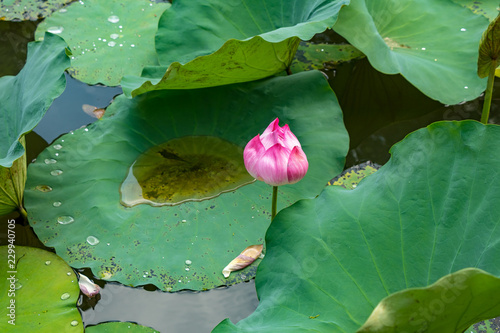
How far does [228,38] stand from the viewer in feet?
6.57

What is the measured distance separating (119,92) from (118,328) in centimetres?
107

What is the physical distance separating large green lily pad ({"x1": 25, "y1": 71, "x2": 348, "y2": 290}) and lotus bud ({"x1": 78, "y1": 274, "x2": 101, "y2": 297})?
0.04 metres

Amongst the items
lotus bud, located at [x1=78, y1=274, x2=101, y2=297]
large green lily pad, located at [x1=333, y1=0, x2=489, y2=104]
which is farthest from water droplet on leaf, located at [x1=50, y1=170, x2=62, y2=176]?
large green lily pad, located at [x1=333, y1=0, x2=489, y2=104]

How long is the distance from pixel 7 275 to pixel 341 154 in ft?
3.54

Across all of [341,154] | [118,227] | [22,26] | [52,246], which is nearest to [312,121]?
[341,154]

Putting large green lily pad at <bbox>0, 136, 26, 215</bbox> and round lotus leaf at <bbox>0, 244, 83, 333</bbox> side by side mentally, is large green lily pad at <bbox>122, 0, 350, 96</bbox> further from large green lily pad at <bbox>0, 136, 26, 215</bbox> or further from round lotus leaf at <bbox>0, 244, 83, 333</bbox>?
round lotus leaf at <bbox>0, 244, 83, 333</bbox>

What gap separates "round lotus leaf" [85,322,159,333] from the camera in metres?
1.39

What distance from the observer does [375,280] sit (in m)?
1.19

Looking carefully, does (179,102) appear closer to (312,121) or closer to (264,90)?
(264,90)

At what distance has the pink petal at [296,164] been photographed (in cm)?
136

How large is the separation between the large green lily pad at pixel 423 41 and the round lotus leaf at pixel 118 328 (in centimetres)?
116

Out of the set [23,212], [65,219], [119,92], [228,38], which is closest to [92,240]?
[65,219]

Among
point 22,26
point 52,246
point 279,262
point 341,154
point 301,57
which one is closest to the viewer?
point 279,262

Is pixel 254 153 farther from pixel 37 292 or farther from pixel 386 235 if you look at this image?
pixel 37 292
